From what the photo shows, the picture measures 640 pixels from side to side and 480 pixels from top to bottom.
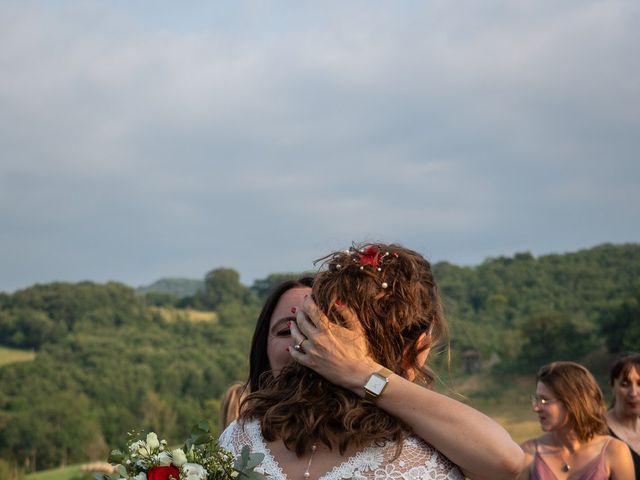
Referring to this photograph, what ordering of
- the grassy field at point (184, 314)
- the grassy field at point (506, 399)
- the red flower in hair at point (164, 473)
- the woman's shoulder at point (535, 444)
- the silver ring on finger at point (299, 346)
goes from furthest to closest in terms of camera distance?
the grassy field at point (184, 314)
the grassy field at point (506, 399)
the woman's shoulder at point (535, 444)
the silver ring on finger at point (299, 346)
the red flower in hair at point (164, 473)

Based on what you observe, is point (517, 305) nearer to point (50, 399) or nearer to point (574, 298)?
point (574, 298)

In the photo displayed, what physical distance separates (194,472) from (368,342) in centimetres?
60

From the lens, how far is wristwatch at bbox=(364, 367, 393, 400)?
7.64 ft

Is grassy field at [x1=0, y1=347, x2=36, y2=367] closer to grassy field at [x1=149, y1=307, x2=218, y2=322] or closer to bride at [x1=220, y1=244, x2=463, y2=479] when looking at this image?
grassy field at [x1=149, y1=307, x2=218, y2=322]

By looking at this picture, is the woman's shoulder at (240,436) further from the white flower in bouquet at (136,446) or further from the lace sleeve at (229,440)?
the white flower in bouquet at (136,446)

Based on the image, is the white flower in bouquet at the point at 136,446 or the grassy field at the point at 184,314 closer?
the white flower in bouquet at the point at 136,446

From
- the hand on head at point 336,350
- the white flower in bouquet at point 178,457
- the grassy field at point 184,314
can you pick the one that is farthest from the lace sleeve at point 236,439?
the grassy field at point 184,314

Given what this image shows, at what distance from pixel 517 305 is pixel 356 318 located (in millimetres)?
74340

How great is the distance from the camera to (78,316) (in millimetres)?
81562

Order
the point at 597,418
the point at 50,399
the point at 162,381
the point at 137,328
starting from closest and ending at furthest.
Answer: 1. the point at 597,418
2. the point at 50,399
3. the point at 162,381
4. the point at 137,328

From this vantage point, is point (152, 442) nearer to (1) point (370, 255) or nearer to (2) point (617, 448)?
(1) point (370, 255)

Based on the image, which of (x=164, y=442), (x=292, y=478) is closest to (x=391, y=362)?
(x=292, y=478)

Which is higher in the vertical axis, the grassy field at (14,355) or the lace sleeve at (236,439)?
the lace sleeve at (236,439)

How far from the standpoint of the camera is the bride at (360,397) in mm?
2309
